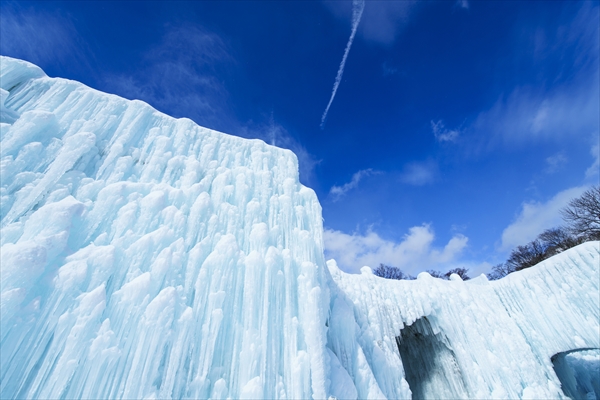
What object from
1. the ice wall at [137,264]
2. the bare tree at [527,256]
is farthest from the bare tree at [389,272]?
the ice wall at [137,264]

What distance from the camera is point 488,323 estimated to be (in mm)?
9883

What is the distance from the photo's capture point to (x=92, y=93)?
5711 mm

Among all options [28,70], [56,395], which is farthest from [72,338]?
[28,70]

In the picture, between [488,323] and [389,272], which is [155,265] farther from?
[389,272]

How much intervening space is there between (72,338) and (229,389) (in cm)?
235

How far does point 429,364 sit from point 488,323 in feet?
9.36

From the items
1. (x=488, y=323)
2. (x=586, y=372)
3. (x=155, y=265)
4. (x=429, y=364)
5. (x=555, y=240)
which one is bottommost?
(x=586, y=372)

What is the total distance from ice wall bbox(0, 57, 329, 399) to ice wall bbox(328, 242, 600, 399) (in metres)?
3.29

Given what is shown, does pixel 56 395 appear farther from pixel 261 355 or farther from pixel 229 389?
pixel 261 355

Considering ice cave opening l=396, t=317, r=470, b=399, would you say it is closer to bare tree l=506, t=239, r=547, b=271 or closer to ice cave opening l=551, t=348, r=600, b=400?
ice cave opening l=551, t=348, r=600, b=400

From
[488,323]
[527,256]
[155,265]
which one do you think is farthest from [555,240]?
[155,265]

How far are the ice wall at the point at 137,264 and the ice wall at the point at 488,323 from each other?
3.29 meters

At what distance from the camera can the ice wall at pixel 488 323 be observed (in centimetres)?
873

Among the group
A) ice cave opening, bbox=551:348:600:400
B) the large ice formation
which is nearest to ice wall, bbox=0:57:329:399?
the large ice formation
